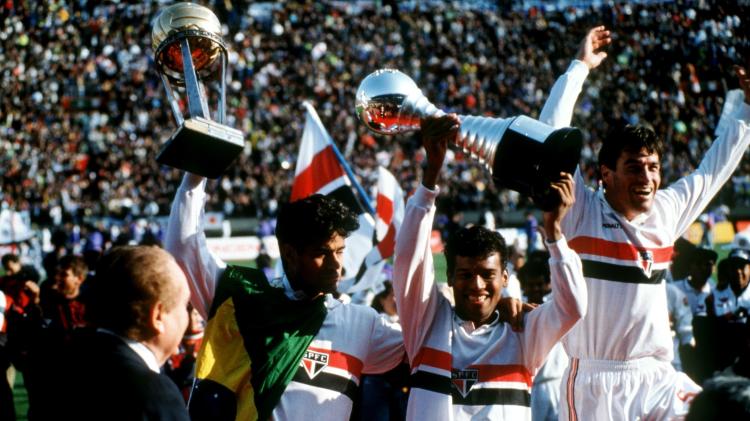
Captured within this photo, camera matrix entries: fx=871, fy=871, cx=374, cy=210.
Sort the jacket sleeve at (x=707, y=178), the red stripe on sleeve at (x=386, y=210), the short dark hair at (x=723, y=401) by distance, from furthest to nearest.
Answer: the red stripe on sleeve at (x=386, y=210)
the jacket sleeve at (x=707, y=178)
the short dark hair at (x=723, y=401)

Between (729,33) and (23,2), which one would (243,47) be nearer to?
(23,2)

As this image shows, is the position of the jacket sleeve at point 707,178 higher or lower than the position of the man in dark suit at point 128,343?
higher

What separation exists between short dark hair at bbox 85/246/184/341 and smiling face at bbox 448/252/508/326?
1.33 metres

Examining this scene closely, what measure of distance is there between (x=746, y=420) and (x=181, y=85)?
95.5 inches

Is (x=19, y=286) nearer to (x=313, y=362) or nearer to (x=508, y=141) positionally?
(x=313, y=362)

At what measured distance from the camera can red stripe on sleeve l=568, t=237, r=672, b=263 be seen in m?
3.82

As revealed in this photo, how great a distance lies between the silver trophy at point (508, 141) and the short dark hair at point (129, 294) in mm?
1138

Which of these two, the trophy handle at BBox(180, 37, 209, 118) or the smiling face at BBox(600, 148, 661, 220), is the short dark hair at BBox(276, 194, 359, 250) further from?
the smiling face at BBox(600, 148, 661, 220)

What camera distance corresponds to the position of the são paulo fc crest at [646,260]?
3.80m

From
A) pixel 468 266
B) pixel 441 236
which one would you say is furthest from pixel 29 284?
pixel 441 236

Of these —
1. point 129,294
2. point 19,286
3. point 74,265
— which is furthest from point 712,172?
point 19,286

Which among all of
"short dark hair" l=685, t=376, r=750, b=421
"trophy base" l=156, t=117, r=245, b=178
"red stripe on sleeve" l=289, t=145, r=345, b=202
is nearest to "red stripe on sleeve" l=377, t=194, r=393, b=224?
"red stripe on sleeve" l=289, t=145, r=345, b=202

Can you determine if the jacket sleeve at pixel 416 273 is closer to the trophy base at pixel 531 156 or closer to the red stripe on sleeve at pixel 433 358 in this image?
the red stripe on sleeve at pixel 433 358

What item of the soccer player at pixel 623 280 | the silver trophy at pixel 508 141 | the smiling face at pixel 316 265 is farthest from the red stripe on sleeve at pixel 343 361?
the soccer player at pixel 623 280
